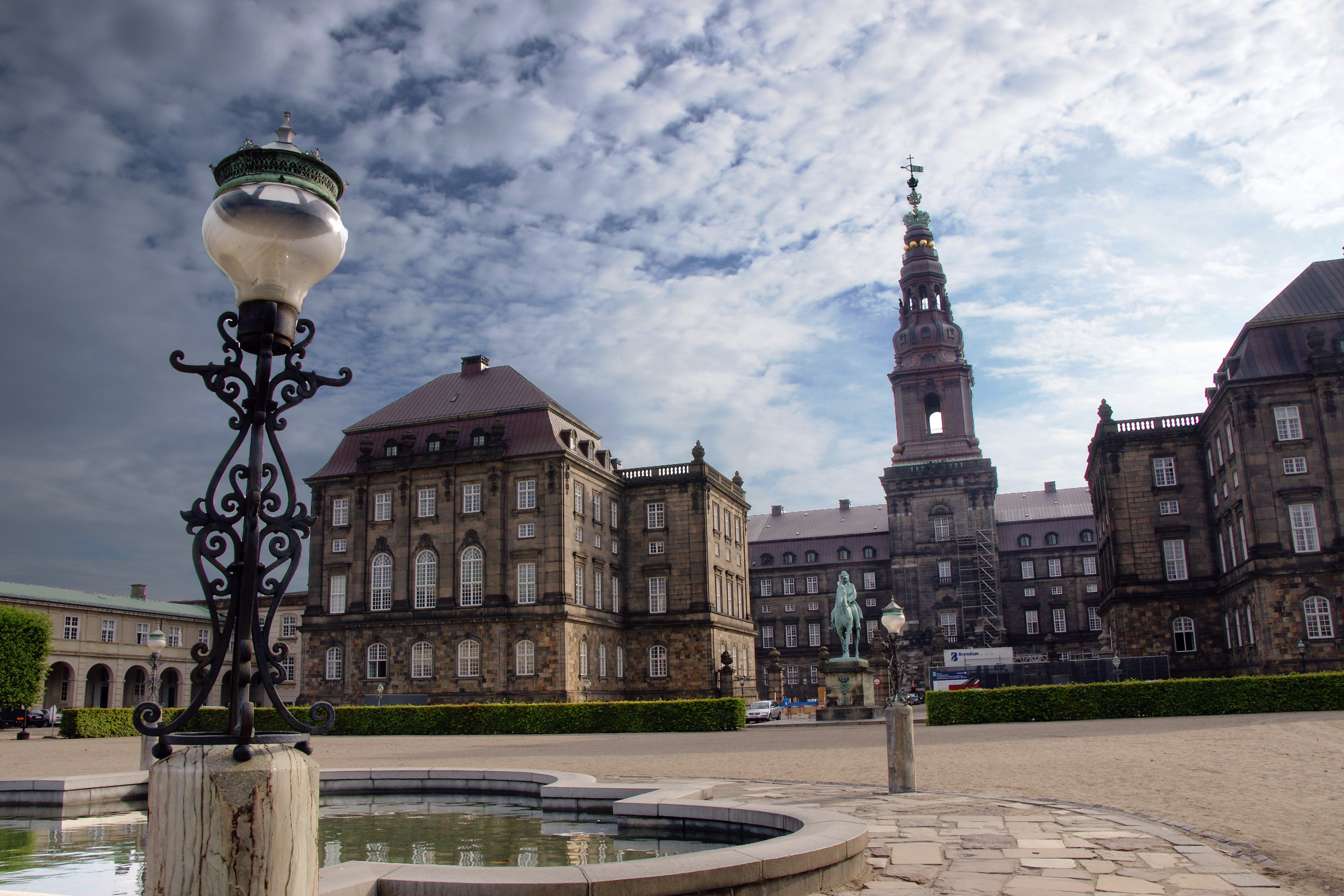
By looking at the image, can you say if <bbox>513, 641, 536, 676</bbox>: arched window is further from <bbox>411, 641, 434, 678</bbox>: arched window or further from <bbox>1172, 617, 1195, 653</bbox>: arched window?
<bbox>1172, 617, 1195, 653</bbox>: arched window

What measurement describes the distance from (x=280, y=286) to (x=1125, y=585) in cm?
5975

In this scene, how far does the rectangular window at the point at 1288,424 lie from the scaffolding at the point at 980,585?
Result: 37.2m

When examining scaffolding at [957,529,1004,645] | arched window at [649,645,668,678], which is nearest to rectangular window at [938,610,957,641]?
scaffolding at [957,529,1004,645]

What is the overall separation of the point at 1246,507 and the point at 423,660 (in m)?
44.7

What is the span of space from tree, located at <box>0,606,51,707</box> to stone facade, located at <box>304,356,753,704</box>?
622 inches

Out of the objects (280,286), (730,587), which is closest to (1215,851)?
(280,286)

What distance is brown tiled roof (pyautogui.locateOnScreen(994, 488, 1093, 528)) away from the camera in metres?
97.1

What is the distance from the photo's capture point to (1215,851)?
9336 mm

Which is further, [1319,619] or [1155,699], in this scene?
[1319,619]

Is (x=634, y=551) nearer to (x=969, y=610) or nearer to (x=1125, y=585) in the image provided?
(x=1125, y=585)

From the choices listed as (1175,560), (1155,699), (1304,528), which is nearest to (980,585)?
(1175,560)

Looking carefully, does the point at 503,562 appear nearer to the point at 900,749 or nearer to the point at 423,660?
the point at 423,660

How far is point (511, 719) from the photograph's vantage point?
39.4m

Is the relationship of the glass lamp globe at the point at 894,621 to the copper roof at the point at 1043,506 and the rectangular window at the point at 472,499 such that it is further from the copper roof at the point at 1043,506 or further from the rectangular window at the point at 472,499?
the copper roof at the point at 1043,506
